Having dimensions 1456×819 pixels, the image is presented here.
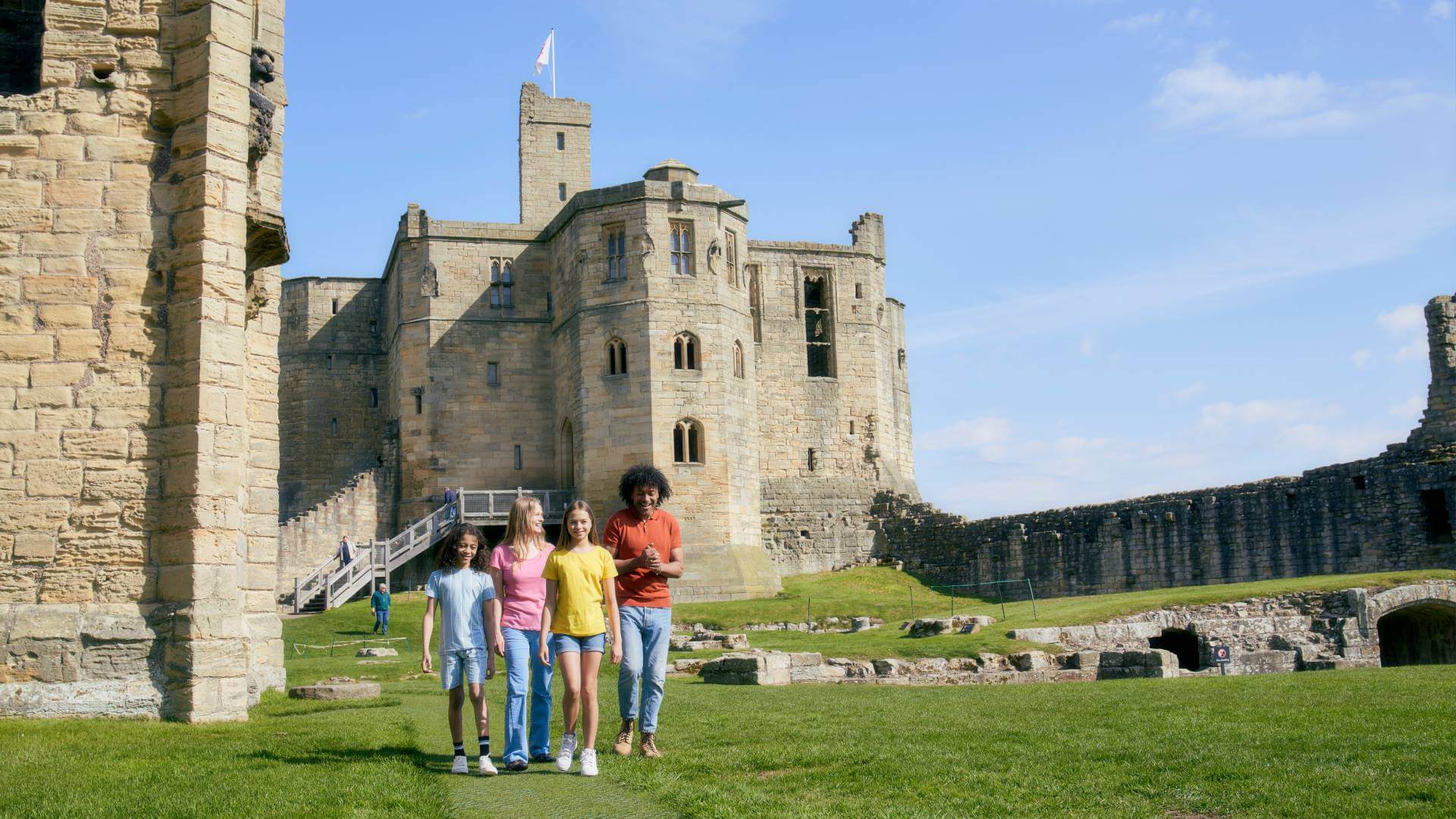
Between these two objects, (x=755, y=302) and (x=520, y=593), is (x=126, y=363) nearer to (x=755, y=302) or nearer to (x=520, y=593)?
(x=520, y=593)

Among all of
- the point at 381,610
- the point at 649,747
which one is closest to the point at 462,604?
the point at 649,747

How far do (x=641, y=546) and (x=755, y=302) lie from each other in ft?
121

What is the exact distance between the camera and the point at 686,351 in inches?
1553

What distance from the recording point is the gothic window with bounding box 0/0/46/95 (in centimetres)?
1409

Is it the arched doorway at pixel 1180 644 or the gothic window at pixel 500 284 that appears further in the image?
the gothic window at pixel 500 284

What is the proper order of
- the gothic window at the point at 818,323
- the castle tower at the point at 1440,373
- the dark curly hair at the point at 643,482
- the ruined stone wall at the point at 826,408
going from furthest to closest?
the gothic window at the point at 818,323 < the ruined stone wall at the point at 826,408 < the castle tower at the point at 1440,373 < the dark curly hair at the point at 643,482

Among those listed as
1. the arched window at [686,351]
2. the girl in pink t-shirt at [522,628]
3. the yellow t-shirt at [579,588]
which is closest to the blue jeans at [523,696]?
the girl in pink t-shirt at [522,628]

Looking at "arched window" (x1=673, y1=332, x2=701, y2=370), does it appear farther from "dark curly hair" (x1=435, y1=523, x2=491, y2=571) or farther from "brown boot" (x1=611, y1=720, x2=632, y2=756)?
"brown boot" (x1=611, y1=720, x2=632, y2=756)

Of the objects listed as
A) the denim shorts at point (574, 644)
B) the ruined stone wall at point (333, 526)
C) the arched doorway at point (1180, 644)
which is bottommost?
the arched doorway at point (1180, 644)

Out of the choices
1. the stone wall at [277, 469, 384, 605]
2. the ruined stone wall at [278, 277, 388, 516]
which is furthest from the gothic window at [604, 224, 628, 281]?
the ruined stone wall at [278, 277, 388, 516]

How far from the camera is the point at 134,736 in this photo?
1075 cm

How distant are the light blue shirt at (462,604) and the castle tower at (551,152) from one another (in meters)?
38.9

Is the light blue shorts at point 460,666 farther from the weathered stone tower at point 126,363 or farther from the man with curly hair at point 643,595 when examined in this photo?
the weathered stone tower at point 126,363

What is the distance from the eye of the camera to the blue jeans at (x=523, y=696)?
9.76 meters
